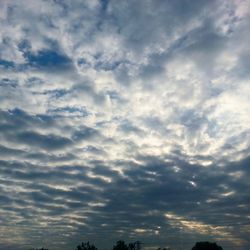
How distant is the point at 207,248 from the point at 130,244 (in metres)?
45.7

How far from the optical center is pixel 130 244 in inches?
7667

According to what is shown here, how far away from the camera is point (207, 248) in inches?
7446
